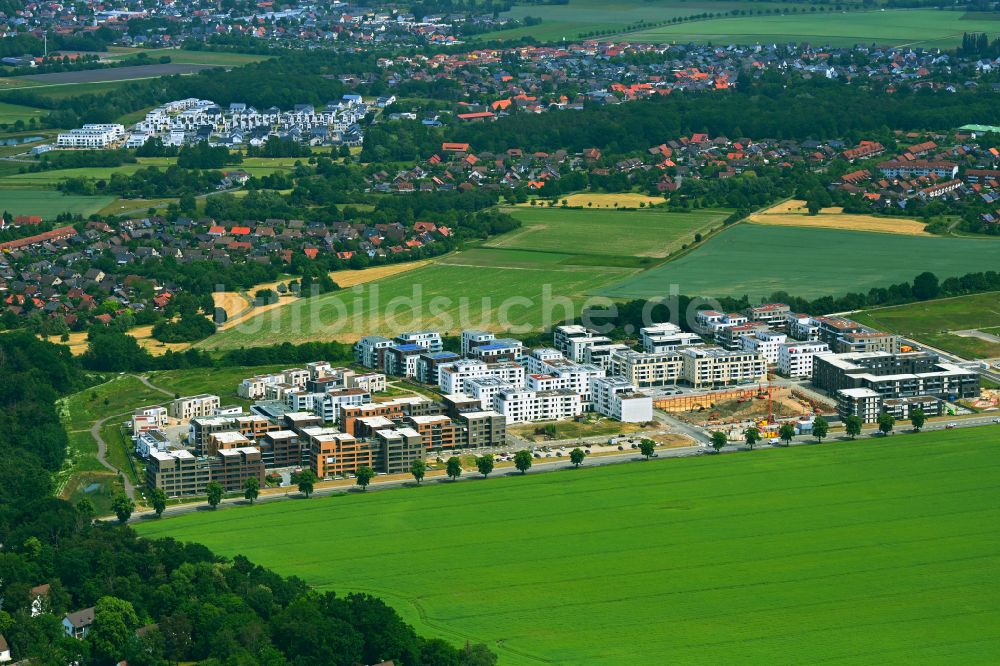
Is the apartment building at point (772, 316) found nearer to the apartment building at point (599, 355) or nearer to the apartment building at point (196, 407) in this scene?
the apartment building at point (599, 355)

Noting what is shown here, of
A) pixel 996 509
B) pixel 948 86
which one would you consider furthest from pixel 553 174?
pixel 996 509

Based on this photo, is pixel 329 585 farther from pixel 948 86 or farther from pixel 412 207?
pixel 948 86

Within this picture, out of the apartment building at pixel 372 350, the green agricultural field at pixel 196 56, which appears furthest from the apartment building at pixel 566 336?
the green agricultural field at pixel 196 56

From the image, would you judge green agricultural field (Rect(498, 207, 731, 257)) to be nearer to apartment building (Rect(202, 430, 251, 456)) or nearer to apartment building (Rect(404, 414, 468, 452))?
apartment building (Rect(404, 414, 468, 452))

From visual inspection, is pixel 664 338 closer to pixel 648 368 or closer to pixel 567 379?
pixel 648 368

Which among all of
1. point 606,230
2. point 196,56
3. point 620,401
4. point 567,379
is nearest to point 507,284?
point 606,230

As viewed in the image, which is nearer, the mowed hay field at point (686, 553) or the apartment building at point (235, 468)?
the mowed hay field at point (686, 553)
